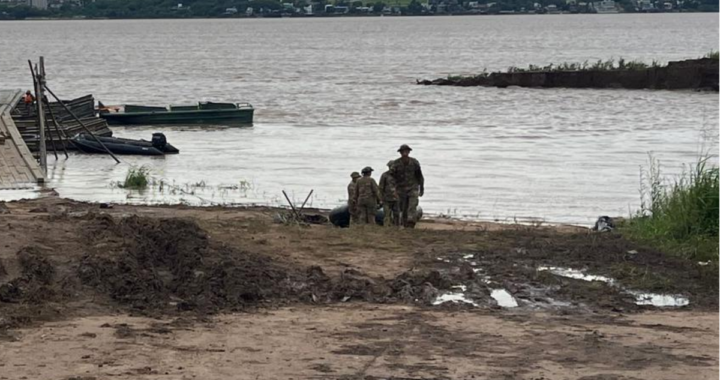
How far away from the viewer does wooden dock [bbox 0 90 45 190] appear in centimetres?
2512

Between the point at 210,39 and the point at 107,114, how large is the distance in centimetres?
13815

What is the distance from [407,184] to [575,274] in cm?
465

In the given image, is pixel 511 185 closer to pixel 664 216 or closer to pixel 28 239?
pixel 664 216

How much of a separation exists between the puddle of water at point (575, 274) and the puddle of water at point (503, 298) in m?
1.14

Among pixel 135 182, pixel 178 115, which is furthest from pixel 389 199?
pixel 178 115

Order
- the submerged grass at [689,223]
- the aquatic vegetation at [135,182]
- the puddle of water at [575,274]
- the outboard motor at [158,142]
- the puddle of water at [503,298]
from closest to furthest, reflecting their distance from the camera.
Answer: the puddle of water at [503,298], the puddle of water at [575,274], the submerged grass at [689,223], the aquatic vegetation at [135,182], the outboard motor at [158,142]

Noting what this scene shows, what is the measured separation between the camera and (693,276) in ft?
48.4

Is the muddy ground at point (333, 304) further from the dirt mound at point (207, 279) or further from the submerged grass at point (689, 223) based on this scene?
the submerged grass at point (689, 223)

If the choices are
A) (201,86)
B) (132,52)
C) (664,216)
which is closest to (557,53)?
(132,52)

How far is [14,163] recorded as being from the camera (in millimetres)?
27266

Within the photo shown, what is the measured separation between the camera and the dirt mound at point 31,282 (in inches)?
500

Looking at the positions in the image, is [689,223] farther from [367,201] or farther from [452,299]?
[367,201]

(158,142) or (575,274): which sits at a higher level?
(575,274)

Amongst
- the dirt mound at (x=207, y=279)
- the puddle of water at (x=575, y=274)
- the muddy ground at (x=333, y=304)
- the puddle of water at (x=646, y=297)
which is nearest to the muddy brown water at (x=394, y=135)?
the muddy ground at (x=333, y=304)
